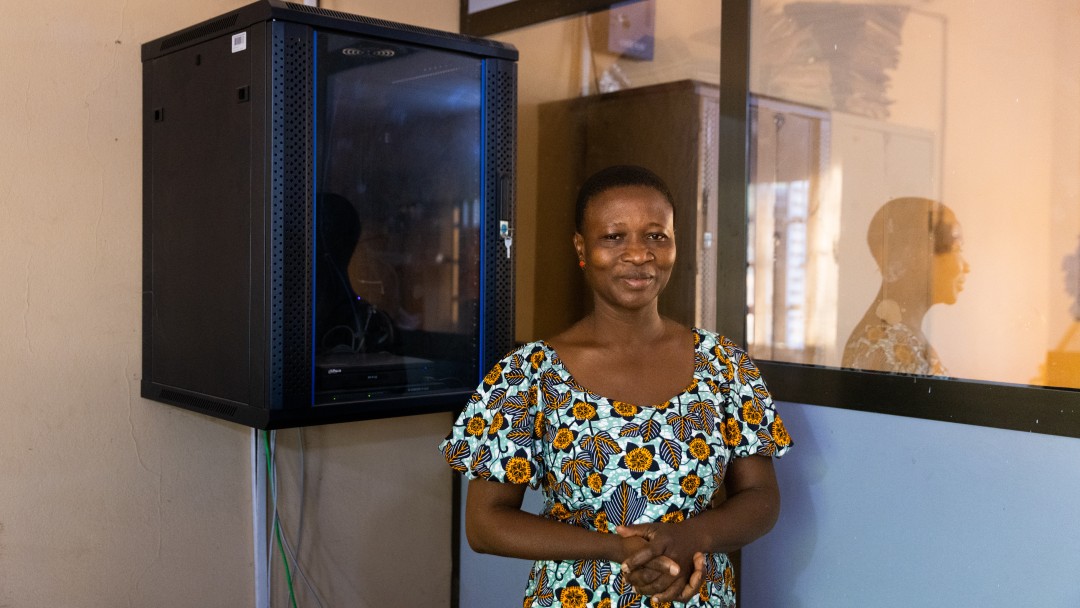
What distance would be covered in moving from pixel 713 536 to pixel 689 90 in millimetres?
1297

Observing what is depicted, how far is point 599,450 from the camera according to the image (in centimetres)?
160

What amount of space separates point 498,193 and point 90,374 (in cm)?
108

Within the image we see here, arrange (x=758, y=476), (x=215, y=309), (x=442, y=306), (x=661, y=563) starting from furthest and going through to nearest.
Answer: (x=442, y=306) < (x=215, y=309) < (x=758, y=476) < (x=661, y=563)

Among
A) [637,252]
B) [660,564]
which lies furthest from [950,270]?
[660,564]

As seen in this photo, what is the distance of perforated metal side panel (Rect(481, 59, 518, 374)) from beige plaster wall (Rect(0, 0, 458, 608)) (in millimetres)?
697

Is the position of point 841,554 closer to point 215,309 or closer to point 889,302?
point 889,302

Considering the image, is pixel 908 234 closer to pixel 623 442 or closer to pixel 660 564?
pixel 623 442

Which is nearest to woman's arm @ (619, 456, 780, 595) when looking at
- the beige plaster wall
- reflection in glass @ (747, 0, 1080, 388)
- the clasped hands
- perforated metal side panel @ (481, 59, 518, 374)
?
the clasped hands

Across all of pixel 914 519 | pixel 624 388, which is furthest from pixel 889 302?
pixel 624 388

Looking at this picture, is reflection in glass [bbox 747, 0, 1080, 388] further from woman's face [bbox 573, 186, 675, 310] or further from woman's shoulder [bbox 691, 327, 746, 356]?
woman's face [bbox 573, 186, 675, 310]

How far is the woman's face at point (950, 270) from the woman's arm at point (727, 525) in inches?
21.7

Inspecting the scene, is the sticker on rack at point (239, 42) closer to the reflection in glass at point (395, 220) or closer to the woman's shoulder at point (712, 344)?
the reflection in glass at point (395, 220)

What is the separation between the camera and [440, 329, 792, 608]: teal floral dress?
160cm

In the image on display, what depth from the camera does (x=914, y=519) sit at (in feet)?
6.38
